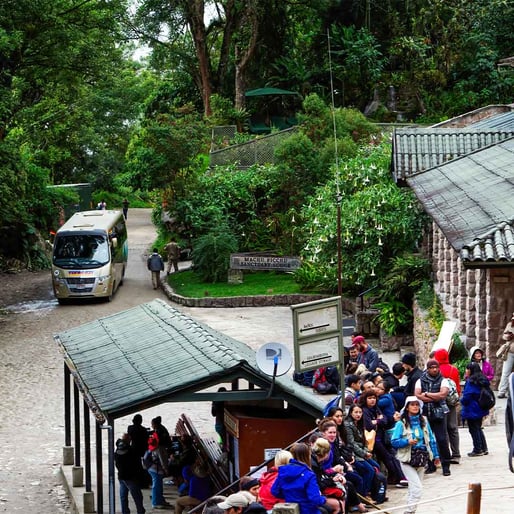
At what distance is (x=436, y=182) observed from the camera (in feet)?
89.1

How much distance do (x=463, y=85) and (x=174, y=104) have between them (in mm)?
15009

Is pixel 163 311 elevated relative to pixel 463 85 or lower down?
lower down

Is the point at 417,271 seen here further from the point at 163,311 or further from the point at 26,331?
the point at 163,311

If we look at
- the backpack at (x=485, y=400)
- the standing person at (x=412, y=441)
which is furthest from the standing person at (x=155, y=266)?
the standing person at (x=412, y=441)

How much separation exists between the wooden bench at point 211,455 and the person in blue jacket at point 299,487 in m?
3.25

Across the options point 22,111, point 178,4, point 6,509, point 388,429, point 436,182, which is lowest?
point 6,509

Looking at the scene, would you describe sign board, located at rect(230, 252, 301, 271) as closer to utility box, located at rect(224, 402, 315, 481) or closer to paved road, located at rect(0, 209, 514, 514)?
paved road, located at rect(0, 209, 514, 514)

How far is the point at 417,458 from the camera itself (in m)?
12.9

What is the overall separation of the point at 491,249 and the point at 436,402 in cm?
454

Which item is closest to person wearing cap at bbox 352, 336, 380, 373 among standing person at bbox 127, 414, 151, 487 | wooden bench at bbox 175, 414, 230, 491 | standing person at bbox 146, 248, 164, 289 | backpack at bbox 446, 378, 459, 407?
wooden bench at bbox 175, 414, 230, 491

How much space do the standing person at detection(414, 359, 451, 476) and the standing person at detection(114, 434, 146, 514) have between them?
3.61 meters

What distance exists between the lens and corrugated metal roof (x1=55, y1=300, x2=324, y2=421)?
43.2 feet

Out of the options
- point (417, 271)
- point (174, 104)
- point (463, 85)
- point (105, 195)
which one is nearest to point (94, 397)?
point (417, 271)

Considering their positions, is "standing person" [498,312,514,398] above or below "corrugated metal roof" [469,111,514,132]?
below
